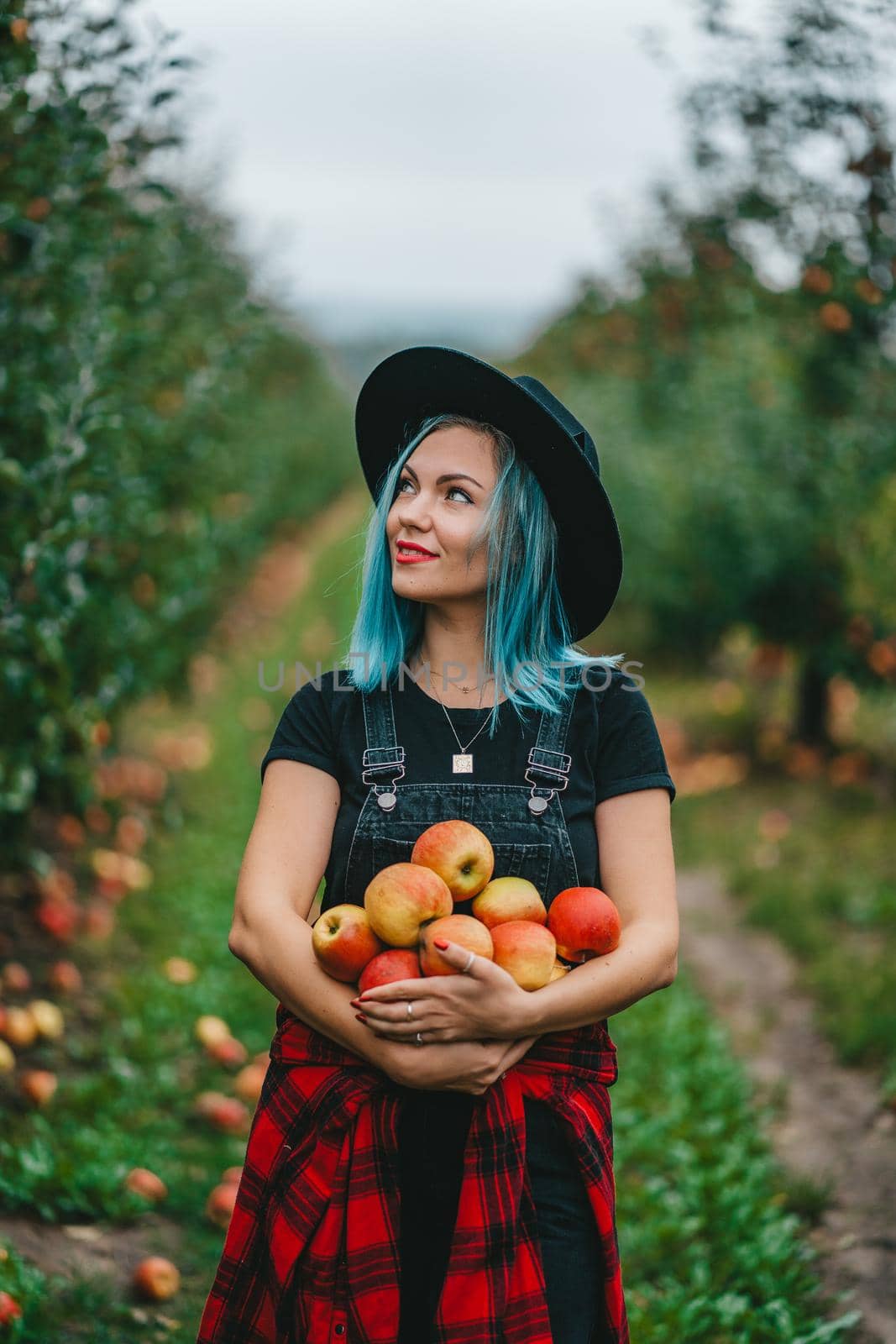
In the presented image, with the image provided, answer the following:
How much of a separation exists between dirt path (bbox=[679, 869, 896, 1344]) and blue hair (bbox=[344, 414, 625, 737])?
1.84 meters

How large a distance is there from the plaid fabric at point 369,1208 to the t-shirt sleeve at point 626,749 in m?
0.40

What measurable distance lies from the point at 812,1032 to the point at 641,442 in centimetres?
939

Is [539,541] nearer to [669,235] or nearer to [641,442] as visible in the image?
[641,442]

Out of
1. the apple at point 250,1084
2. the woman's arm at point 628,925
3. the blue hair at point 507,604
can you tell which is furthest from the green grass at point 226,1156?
the woman's arm at point 628,925

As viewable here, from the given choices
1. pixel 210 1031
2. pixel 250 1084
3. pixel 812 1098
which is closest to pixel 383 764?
pixel 250 1084

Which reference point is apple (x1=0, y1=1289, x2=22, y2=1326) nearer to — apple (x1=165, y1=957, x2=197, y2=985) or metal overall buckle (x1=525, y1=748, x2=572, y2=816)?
metal overall buckle (x1=525, y1=748, x2=572, y2=816)

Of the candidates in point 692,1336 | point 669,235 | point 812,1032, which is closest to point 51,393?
point 692,1336

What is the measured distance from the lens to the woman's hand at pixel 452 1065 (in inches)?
65.3

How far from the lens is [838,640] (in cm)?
761

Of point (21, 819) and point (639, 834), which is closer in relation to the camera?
point (639, 834)

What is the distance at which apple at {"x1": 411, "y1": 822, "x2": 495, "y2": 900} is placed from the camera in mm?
1708

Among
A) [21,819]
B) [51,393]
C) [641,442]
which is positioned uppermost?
[641,442]

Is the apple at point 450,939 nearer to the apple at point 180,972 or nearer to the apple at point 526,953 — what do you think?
the apple at point 526,953

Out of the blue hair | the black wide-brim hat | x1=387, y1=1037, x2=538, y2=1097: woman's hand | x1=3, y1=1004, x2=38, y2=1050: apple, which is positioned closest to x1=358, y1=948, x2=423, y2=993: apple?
x1=387, y1=1037, x2=538, y2=1097: woman's hand
